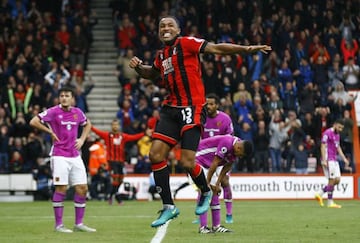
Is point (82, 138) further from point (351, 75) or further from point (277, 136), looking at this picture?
point (351, 75)

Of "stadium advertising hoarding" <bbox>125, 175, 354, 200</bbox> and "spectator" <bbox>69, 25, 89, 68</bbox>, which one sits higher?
"spectator" <bbox>69, 25, 89, 68</bbox>

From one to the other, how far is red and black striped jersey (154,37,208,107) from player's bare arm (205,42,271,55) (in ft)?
0.68

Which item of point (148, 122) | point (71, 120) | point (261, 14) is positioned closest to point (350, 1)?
point (261, 14)

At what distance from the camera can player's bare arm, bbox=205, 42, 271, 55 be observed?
11969mm

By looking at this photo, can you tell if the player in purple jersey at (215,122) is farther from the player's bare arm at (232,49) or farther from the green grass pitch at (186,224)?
the player's bare arm at (232,49)

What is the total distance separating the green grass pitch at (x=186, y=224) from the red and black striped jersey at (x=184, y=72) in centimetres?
201

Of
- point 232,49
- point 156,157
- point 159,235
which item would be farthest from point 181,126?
point 159,235

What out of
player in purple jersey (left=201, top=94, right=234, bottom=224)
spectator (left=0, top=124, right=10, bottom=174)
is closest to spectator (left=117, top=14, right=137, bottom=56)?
spectator (left=0, top=124, right=10, bottom=174)

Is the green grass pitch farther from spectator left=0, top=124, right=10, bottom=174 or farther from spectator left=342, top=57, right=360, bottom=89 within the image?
spectator left=342, top=57, right=360, bottom=89

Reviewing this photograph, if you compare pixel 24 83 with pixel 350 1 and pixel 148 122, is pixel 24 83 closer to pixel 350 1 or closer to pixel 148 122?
pixel 148 122

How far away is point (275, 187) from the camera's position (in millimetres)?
28750

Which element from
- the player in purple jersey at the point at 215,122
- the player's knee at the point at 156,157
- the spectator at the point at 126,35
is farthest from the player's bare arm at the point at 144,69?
the spectator at the point at 126,35

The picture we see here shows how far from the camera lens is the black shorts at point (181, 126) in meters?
12.6

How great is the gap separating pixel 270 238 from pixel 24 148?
1655 centimetres
